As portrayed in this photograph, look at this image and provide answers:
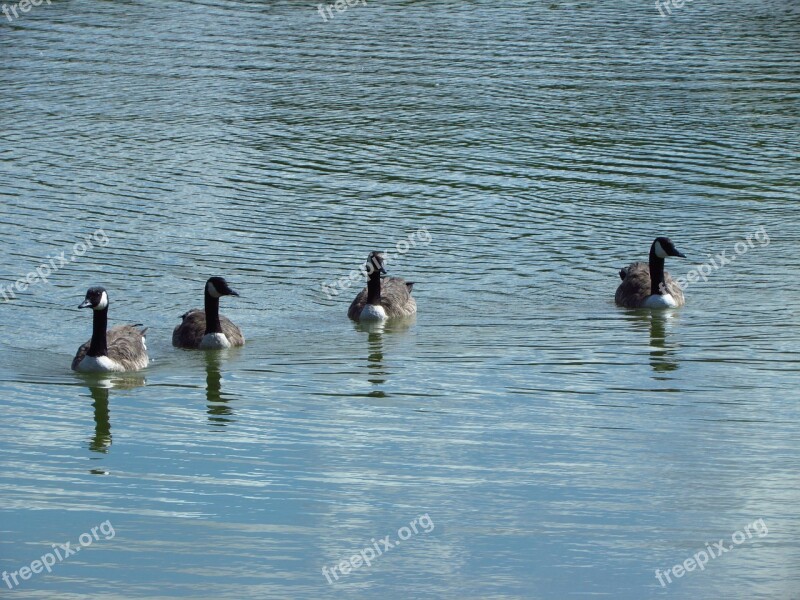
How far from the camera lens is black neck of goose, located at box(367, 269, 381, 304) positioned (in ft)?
75.6

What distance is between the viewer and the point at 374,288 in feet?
75.7

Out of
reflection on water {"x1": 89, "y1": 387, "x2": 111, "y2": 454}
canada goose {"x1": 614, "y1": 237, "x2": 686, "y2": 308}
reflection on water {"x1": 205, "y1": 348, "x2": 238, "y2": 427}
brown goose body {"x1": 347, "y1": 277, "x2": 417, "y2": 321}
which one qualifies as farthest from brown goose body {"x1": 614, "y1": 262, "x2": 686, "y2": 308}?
reflection on water {"x1": 89, "y1": 387, "x2": 111, "y2": 454}

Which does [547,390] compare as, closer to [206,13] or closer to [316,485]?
[316,485]

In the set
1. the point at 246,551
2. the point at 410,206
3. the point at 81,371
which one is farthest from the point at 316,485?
the point at 410,206

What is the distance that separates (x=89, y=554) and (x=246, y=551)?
4.47ft

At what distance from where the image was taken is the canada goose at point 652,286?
2366 cm

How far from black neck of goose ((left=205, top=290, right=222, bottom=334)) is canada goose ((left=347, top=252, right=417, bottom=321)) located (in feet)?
8.96

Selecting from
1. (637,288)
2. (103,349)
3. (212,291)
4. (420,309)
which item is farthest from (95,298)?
(637,288)

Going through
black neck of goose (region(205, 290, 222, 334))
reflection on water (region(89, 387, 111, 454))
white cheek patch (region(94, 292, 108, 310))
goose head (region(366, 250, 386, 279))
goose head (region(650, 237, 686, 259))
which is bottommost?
reflection on water (region(89, 387, 111, 454))

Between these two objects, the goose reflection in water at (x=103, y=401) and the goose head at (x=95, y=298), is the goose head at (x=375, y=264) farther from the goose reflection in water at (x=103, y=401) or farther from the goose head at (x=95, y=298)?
the goose head at (x=95, y=298)

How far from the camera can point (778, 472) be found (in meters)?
15.0

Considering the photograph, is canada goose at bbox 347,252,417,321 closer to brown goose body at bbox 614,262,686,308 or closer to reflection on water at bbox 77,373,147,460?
brown goose body at bbox 614,262,686,308

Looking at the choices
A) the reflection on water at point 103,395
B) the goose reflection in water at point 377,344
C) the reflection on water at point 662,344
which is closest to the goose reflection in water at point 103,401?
the reflection on water at point 103,395

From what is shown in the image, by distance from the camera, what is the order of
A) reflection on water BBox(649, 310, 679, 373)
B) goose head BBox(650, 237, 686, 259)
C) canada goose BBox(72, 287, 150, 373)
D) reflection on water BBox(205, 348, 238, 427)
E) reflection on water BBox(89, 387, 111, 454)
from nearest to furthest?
reflection on water BBox(89, 387, 111, 454) → reflection on water BBox(205, 348, 238, 427) → canada goose BBox(72, 287, 150, 373) → reflection on water BBox(649, 310, 679, 373) → goose head BBox(650, 237, 686, 259)
